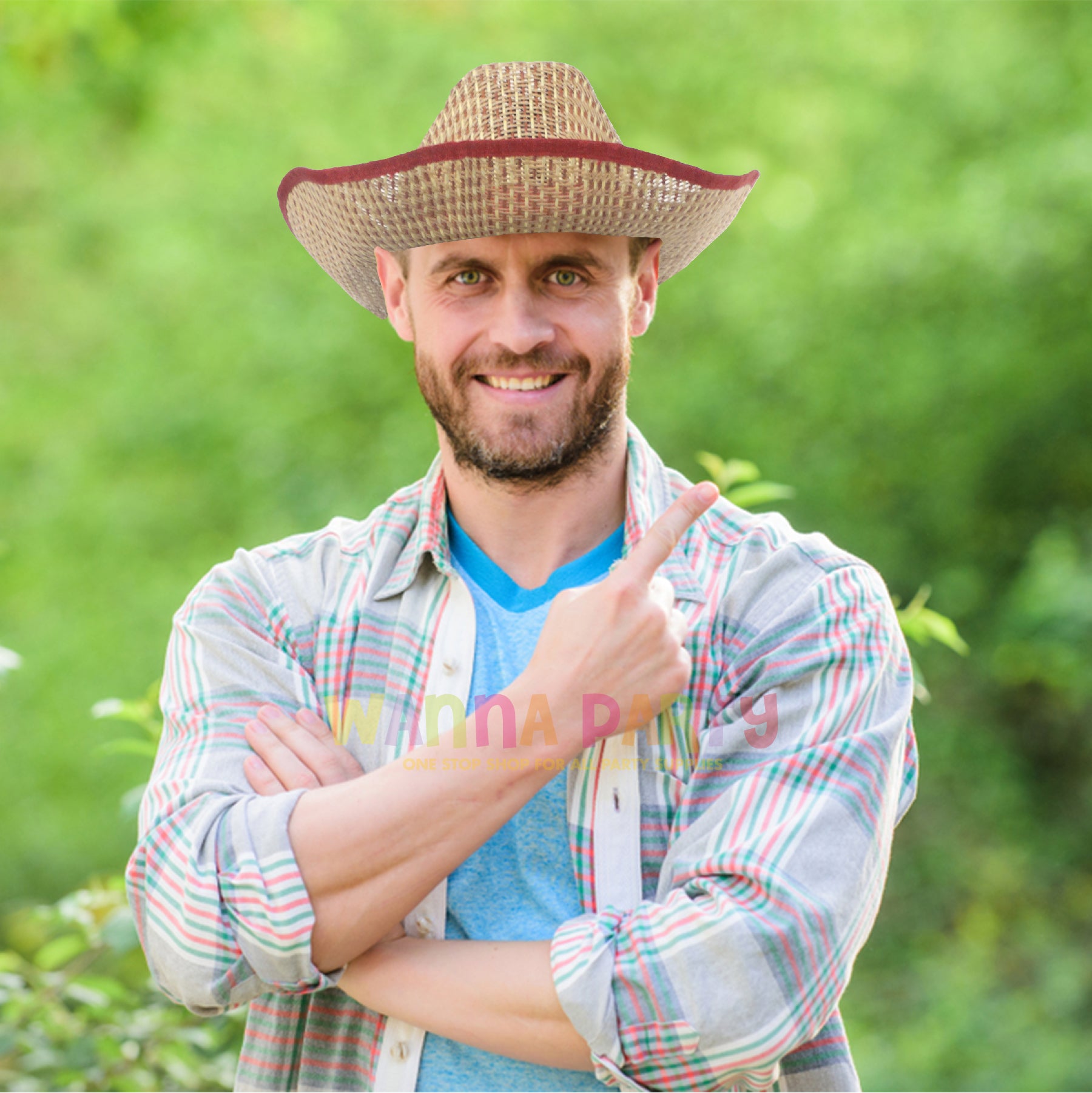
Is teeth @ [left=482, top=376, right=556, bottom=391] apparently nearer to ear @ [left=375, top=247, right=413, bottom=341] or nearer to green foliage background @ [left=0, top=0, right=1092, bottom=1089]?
ear @ [left=375, top=247, right=413, bottom=341]

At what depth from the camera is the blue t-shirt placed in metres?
1.47

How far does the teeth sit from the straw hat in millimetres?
179

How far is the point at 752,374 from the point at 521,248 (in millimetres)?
4456

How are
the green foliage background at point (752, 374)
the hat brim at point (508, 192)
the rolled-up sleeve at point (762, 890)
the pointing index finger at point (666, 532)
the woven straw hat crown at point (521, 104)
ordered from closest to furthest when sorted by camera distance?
the rolled-up sleeve at point (762, 890) → the pointing index finger at point (666, 532) → the hat brim at point (508, 192) → the woven straw hat crown at point (521, 104) → the green foliage background at point (752, 374)

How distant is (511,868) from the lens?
5.08ft

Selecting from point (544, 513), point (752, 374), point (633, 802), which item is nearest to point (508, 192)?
point (544, 513)

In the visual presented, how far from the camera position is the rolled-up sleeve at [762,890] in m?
1.33

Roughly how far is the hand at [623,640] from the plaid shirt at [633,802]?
0.12 m

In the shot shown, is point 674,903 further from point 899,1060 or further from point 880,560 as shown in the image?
point 880,560

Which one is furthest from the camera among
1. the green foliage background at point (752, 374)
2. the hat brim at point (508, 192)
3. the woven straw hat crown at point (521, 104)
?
the green foliage background at point (752, 374)

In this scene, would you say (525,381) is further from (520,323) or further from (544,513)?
(544,513)

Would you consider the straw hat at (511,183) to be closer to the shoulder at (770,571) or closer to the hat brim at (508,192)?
the hat brim at (508,192)

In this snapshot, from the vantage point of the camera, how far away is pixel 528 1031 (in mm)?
1379

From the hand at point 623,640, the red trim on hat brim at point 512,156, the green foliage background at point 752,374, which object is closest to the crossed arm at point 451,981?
the hand at point 623,640
